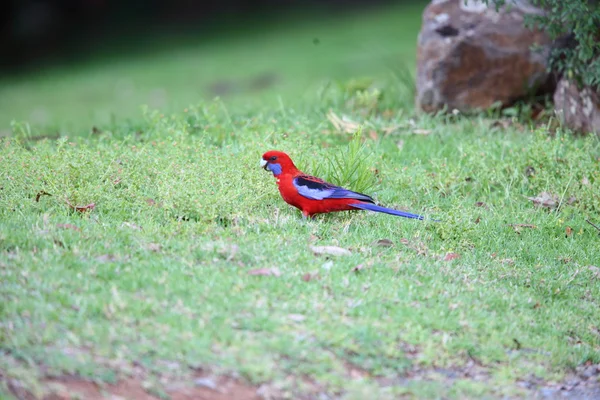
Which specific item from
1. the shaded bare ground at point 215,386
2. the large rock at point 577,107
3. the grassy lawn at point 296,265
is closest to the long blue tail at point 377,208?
the grassy lawn at point 296,265

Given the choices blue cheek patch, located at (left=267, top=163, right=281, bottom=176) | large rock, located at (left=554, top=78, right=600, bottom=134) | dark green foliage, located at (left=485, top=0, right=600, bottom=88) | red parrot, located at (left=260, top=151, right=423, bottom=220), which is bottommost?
large rock, located at (left=554, top=78, right=600, bottom=134)

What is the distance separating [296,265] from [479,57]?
4.03 metres

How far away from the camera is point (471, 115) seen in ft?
24.4

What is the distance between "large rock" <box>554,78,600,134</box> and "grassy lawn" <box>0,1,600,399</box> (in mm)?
418

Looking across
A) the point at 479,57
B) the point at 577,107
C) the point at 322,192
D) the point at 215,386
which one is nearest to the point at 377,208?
the point at 322,192

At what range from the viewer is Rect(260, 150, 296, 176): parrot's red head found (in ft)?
16.3

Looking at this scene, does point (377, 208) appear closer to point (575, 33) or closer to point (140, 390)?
point (140, 390)

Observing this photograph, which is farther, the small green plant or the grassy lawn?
the small green plant

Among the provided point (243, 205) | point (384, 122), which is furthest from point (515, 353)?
point (384, 122)

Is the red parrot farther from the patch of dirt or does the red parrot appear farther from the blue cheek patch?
the patch of dirt

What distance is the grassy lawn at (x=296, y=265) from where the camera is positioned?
3254mm

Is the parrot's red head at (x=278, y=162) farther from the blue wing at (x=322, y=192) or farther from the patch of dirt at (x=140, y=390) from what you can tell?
the patch of dirt at (x=140, y=390)

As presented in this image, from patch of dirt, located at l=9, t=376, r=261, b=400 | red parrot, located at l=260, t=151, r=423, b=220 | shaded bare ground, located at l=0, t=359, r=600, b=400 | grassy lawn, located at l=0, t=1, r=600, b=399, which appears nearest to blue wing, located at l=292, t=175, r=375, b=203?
red parrot, located at l=260, t=151, r=423, b=220

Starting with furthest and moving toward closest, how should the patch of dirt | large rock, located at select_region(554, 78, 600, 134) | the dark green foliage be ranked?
1. large rock, located at select_region(554, 78, 600, 134)
2. the dark green foliage
3. the patch of dirt
